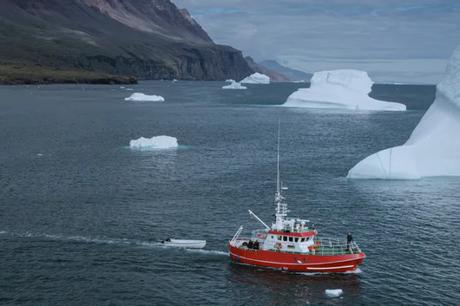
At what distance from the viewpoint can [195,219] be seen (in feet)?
193

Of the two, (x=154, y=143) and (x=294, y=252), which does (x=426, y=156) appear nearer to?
(x=294, y=252)

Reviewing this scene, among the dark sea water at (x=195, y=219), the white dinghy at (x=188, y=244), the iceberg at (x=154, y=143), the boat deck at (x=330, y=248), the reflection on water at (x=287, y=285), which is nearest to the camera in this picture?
the reflection on water at (x=287, y=285)

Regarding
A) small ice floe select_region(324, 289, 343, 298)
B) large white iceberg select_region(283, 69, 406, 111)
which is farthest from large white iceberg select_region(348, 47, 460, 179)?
large white iceberg select_region(283, 69, 406, 111)

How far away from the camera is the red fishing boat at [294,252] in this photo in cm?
4669

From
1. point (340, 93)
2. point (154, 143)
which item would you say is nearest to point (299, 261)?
point (154, 143)

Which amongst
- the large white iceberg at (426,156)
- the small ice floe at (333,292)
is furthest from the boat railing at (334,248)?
the large white iceberg at (426,156)

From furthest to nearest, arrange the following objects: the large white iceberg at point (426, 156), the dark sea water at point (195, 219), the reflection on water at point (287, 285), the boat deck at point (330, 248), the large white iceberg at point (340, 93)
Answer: the large white iceberg at point (340, 93) < the large white iceberg at point (426, 156) < the boat deck at point (330, 248) < the dark sea water at point (195, 219) < the reflection on water at point (287, 285)

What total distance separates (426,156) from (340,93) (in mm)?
105733

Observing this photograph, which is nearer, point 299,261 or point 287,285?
point 287,285

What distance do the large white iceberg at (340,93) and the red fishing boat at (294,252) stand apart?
126m

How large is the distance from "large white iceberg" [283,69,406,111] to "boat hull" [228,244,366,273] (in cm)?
12744

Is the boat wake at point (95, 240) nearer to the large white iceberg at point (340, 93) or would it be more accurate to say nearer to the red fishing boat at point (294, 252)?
the red fishing boat at point (294, 252)

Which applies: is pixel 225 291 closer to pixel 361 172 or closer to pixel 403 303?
pixel 403 303

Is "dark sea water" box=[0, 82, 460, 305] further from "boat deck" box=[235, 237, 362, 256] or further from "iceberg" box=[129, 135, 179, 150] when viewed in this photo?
"iceberg" box=[129, 135, 179, 150]
